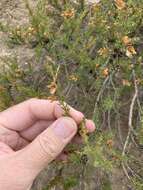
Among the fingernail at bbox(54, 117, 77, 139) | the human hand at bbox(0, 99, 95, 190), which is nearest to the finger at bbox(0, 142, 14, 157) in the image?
the human hand at bbox(0, 99, 95, 190)

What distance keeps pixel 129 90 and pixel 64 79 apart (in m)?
0.41

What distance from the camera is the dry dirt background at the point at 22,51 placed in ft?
9.37

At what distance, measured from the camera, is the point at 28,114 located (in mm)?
2516

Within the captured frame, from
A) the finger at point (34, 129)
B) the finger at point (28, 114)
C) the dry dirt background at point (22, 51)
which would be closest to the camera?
the finger at point (28, 114)

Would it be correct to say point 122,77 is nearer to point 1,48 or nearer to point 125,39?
point 125,39

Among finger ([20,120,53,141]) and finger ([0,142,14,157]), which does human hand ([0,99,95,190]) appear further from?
finger ([20,120,53,141])

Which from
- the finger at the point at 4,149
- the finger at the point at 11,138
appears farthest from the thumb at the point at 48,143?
the finger at the point at 11,138

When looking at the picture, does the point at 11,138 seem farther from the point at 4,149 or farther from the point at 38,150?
Result: the point at 38,150

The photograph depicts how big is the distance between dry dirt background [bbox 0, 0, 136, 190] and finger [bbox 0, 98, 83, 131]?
47cm

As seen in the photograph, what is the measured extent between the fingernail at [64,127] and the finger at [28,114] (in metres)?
0.26

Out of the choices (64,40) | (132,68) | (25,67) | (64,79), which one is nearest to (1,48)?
(25,67)

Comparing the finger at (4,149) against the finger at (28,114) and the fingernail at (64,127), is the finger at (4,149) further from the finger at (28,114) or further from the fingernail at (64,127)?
the fingernail at (64,127)

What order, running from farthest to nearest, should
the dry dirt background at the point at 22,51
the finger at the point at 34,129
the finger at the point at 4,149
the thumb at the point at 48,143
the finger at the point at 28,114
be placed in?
the dry dirt background at the point at 22,51, the finger at the point at 34,129, the finger at the point at 28,114, the finger at the point at 4,149, the thumb at the point at 48,143

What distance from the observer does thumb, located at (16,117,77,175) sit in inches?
83.4
